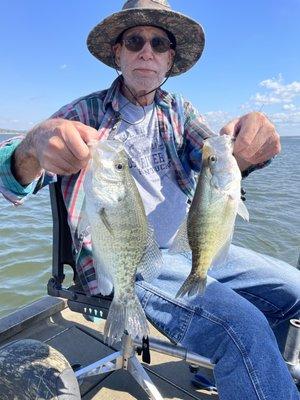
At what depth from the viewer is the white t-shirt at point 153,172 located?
2.58 metres

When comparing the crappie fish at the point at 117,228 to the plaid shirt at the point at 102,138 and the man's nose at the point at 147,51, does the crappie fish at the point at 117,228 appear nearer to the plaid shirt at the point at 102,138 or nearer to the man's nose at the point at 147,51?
the plaid shirt at the point at 102,138

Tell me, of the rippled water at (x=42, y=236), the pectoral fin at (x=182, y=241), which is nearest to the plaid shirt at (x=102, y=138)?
the pectoral fin at (x=182, y=241)

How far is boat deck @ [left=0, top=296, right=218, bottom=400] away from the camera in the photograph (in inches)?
110

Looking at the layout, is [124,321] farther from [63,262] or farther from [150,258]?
[63,262]

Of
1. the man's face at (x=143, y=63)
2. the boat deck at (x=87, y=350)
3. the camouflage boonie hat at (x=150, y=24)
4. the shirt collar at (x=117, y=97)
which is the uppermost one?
the camouflage boonie hat at (x=150, y=24)

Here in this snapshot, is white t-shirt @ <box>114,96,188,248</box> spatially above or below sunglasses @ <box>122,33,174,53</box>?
below

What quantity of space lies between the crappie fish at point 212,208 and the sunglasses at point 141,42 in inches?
43.1

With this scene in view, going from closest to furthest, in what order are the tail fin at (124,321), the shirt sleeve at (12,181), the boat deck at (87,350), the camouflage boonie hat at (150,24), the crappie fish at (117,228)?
the crappie fish at (117,228) → the tail fin at (124,321) → the shirt sleeve at (12,181) → the camouflage boonie hat at (150,24) → the boat deck at (87,350)

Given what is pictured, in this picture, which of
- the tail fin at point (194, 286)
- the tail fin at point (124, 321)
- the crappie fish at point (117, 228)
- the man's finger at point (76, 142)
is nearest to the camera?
the man's finger at point (76, 142)

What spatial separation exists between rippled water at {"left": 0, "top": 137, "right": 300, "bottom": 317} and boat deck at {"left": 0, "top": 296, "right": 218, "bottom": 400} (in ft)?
7.09

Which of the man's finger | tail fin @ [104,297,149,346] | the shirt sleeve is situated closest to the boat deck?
tail fin @ [104,297,149,346]

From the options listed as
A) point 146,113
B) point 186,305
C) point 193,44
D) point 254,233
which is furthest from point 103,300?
point 254,233

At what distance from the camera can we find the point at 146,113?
Result: 9.12 feet

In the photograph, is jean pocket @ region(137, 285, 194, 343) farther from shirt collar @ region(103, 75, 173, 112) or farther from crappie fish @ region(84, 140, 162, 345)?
shirt collar @ region(103, 75, 173, 112)
